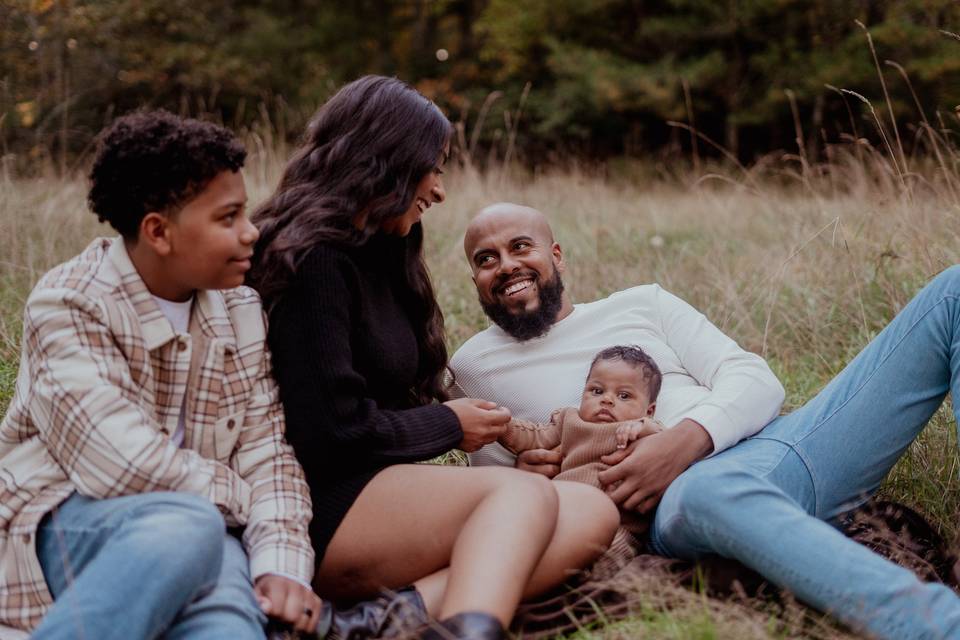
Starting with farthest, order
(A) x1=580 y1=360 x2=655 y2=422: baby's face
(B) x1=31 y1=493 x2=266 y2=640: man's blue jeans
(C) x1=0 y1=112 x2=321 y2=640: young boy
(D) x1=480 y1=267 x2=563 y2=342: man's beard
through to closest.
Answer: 1. (D) x1=480 y1=267 x2=563 y2=342: man's beard
2. (A) x1=580 y1=360 x2=655 y2=422: baby's face
3. (C) x1=0 y1=112 x2=321 y2=640: young boy
4. (B) x1=31 y1=493 x2=266 y2=640: man's blue jeans

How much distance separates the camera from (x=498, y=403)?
10.0 ft

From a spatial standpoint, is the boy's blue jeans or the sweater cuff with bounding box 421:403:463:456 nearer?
the boy's blue jeans

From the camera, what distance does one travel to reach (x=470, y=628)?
2.04m

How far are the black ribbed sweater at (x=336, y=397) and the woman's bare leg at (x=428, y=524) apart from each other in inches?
2.1

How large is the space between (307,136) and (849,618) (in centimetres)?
193

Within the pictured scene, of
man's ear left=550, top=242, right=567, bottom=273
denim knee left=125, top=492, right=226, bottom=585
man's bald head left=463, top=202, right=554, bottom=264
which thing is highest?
man's bald head left=463, top=202, right=554, bottom=264

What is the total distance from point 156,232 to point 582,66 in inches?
461

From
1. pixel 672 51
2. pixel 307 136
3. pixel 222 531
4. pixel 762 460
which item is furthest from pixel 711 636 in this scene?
pixel 672 51

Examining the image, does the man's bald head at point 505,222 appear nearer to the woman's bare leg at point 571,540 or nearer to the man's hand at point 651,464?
the man's hand at point 651,464

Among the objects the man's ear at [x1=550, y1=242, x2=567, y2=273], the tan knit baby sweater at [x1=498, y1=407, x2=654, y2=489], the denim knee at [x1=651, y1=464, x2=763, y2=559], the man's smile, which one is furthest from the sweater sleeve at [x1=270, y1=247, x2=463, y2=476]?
the man's ear at [x1=550, y1=242, x2=567, y2=273]

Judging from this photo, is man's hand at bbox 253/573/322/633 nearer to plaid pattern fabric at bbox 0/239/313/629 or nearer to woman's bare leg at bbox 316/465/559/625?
plaid pattern fabric at bbox 0/239/313/629

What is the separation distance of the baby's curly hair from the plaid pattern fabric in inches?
4.1

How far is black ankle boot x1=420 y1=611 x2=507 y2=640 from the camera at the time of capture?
6.64 feet

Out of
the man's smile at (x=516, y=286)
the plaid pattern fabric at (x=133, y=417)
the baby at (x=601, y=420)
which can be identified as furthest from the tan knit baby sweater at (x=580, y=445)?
the plaid pattern fabric at (x=133, y=417)
